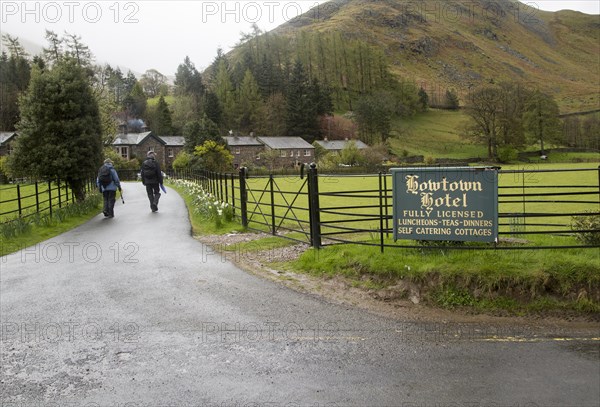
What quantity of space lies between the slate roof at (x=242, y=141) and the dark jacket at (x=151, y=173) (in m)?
73.5

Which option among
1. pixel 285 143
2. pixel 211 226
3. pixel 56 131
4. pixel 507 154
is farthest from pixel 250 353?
pixel 285 143

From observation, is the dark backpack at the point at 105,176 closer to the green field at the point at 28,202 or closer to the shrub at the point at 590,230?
the green field at the point at 28,202

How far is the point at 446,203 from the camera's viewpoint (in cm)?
790

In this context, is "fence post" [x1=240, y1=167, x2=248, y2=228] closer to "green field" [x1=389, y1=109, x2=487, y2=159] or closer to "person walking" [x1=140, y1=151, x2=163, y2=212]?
"person walking" [x1=140, y1=151, x2=163, y2=212]

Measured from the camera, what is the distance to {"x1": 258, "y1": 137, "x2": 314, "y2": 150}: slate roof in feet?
305

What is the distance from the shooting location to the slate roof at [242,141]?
302 feet

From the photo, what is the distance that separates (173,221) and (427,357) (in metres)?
12.0

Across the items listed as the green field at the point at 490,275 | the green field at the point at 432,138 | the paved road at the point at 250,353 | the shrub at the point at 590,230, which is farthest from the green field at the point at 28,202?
the green field at the point at 432,138

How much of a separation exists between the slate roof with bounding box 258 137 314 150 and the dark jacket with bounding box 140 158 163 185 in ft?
242

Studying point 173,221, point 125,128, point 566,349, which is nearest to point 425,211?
point 566,349

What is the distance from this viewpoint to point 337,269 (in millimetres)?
8391

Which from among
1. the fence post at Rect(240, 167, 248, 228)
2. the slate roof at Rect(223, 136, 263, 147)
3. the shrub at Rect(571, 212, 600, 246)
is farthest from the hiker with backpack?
the slate roof at Rect(223, 136, 263, 147)

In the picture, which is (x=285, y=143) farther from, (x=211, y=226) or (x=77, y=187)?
(x=211, y=226)

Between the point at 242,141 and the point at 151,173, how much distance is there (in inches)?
3012
